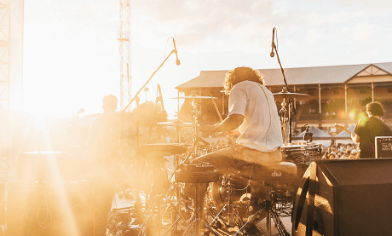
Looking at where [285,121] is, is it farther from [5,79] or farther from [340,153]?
[340,153]

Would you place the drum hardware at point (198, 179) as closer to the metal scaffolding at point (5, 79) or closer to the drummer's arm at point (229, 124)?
the drummer's arm at point (229, 124)

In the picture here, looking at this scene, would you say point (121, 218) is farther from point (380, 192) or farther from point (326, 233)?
point (380, 192)

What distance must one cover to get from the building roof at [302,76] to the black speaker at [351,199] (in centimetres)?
3102

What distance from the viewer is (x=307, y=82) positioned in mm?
33594

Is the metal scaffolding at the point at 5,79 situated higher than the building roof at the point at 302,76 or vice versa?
the building roof at the point at 302,76

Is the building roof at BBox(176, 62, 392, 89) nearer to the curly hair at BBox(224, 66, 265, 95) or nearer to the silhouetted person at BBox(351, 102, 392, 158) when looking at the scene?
the silhouetted person at BBox(351, 102, 392, 158)

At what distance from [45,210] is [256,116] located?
2553 mm

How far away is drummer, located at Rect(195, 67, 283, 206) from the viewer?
2.85m

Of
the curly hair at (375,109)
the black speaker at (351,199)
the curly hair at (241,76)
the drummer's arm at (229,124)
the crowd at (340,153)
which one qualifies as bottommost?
the crowd at (340,153)

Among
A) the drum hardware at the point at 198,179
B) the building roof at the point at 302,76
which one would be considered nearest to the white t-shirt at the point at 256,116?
the drum hardware at the point at 198,179

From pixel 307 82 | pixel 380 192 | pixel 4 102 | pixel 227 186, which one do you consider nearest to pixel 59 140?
pixel 227 186

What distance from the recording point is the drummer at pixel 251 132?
2854 mm

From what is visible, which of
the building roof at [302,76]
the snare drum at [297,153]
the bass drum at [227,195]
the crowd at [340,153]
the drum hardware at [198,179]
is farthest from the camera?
the building roof at [302,76]

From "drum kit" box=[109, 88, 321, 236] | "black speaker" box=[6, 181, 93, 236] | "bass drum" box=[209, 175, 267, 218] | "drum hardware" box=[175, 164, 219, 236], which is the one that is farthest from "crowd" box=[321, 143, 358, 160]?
"black speaker" box=[6, 181, 93, 236]
